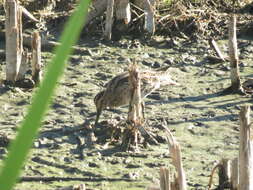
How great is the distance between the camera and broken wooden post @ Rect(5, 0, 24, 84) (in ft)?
21.5

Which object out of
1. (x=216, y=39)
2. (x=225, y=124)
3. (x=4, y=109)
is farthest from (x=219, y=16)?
(x=4, y=109)

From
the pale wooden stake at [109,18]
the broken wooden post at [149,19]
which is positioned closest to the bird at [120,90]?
the pale wooden stake at [109,18]

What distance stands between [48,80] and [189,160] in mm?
4857

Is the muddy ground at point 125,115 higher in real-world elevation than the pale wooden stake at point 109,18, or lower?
lower

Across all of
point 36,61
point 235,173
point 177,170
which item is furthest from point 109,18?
point 177,170

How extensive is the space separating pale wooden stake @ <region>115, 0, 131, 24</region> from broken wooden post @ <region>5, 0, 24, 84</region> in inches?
70.8

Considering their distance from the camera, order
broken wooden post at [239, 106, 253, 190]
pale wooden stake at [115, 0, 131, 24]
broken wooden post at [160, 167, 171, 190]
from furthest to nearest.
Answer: pale wooden stake at [115, 0, 131, 24], broken wooden post at [239, 106, 253, 190], broken wooden post at [160, 167, 171, 190]

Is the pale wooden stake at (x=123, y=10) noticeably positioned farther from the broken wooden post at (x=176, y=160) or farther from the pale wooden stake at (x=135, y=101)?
the broken wooden post at (x=176, y=160)

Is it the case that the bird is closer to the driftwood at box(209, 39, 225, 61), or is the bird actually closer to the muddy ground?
the muddy ground

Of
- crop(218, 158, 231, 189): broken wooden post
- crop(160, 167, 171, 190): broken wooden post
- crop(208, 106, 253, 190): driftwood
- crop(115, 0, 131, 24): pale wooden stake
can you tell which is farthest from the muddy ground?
crop(160, 167, 171, 190): broken wooden post

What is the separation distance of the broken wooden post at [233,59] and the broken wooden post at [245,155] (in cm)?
320

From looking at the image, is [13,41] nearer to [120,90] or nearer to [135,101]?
[120,90]

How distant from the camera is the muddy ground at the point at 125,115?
5.05m

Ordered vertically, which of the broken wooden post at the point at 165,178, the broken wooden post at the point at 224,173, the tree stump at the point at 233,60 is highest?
the tree stump at the point at 233,60
